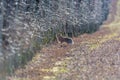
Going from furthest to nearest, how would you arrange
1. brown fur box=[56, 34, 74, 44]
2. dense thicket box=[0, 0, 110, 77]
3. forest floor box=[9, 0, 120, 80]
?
brown fur box=[56, 34, 74, 44] → forest floor box=[9, 0, 120, 80] → dense thicket box=[0, 0, 110, 77]

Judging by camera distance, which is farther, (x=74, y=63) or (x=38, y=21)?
(x=38, y=21)

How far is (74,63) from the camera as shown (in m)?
12.1

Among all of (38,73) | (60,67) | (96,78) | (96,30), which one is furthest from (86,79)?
(96,30)

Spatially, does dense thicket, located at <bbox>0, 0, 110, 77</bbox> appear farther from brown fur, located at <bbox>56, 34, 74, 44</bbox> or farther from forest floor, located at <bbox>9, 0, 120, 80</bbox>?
forest floor, located at <bbox>9, 0, 120, 80</bbox>

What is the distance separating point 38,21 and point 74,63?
2.12 meters

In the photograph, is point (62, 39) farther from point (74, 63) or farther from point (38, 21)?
point (74, 63)

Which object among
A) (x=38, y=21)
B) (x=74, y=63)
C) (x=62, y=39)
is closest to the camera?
(x=74, y=63)

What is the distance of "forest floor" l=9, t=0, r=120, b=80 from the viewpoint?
10.0m

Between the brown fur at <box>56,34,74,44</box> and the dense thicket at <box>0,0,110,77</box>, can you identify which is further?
the brown fur at <box>56,34,74,44</box>

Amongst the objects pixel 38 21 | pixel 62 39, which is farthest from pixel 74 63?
pixel 62 39

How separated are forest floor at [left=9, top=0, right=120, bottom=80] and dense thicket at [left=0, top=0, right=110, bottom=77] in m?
0.40

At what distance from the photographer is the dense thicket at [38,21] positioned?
9.81m

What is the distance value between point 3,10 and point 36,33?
3.39m

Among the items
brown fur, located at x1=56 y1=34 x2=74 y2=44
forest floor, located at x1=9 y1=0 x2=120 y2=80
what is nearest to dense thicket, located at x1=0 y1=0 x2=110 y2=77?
brown fur, located at x1=56 y1=34 x2=74 y2=44
